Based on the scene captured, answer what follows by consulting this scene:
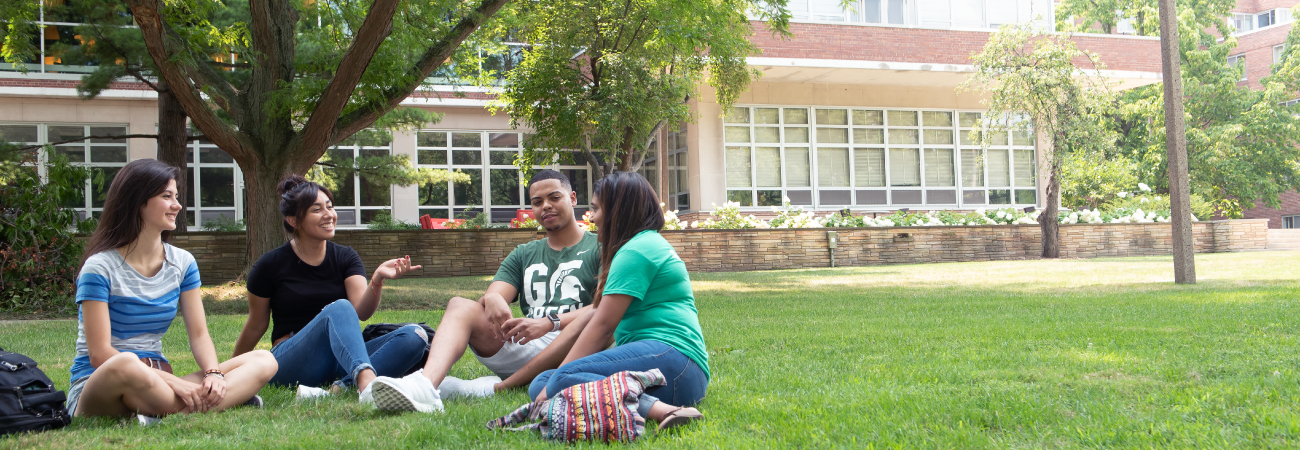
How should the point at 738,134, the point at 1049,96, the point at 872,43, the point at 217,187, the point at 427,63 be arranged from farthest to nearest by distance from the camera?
the point at 217,187 → the point at 738,134 → the point at 872,43 → the point at 1049,96 → the point at 427,63

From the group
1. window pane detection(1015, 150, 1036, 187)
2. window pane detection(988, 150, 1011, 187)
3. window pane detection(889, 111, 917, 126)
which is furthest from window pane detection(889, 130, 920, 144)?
window pane detection(1015, 150, 1036, 187)

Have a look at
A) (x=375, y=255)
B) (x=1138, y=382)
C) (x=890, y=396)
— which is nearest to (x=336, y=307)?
(x=890, y=396)

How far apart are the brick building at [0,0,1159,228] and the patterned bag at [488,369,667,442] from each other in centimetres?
1897

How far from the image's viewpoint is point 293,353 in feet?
14.5

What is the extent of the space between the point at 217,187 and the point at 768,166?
600 inches

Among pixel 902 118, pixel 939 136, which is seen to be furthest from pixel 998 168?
pixel 902 118

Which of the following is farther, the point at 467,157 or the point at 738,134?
the point at 467,157

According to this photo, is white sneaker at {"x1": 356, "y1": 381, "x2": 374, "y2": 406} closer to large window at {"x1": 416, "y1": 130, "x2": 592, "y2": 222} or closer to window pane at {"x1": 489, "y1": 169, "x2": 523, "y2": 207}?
large window at {"x1": 416, "y1": 130, "x2": 592, "y2": 222}

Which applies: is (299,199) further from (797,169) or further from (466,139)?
(466,139)

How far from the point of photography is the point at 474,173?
26.0 metres

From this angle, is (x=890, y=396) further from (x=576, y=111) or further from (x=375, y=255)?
(x=375, y=255)

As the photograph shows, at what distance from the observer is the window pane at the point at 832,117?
2453 centimetres

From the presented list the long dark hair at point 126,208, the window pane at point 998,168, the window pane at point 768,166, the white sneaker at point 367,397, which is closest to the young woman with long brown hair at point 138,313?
the long dark hair at point 126,208

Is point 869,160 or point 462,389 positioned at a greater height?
point 869,160
